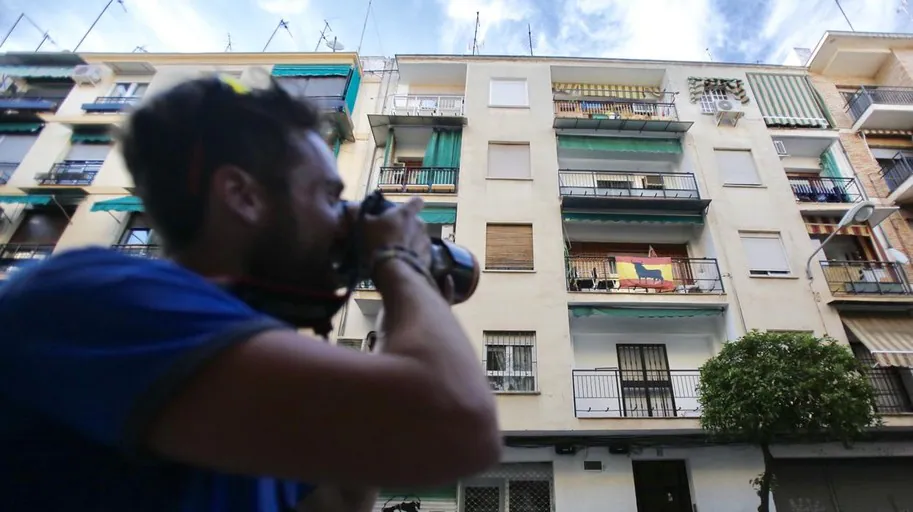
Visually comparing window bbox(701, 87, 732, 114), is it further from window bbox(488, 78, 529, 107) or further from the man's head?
the man's head

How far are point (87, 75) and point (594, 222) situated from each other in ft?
63.6

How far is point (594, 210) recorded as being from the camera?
13.2m

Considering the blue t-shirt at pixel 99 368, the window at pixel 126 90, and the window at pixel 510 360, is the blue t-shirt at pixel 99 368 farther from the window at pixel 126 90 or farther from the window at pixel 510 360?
the window at pixel 126 90

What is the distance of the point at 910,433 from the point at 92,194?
2308cm

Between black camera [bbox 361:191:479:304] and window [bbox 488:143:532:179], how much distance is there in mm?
13018

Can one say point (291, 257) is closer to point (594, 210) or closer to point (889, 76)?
point (594, 210)

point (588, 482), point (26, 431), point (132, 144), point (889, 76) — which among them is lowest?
point (26, 431)

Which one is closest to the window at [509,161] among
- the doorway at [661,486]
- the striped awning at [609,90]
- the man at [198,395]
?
the striped awning at [609,90]

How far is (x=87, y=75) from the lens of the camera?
57.0 feet

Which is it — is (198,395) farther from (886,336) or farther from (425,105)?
(425,105)

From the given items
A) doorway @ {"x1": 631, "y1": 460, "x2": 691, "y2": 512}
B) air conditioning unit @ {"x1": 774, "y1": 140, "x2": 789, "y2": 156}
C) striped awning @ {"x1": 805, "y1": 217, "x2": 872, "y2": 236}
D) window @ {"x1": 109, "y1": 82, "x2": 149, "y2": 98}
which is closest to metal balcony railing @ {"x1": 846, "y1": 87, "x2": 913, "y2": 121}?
air conditioning unit @ {"x1": 774, "y1": 140, "x2": 789, "y2": 156}

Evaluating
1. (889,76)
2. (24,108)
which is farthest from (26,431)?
(889,76)

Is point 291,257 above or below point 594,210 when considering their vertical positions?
below

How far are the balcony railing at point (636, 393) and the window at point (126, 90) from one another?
18.7m
